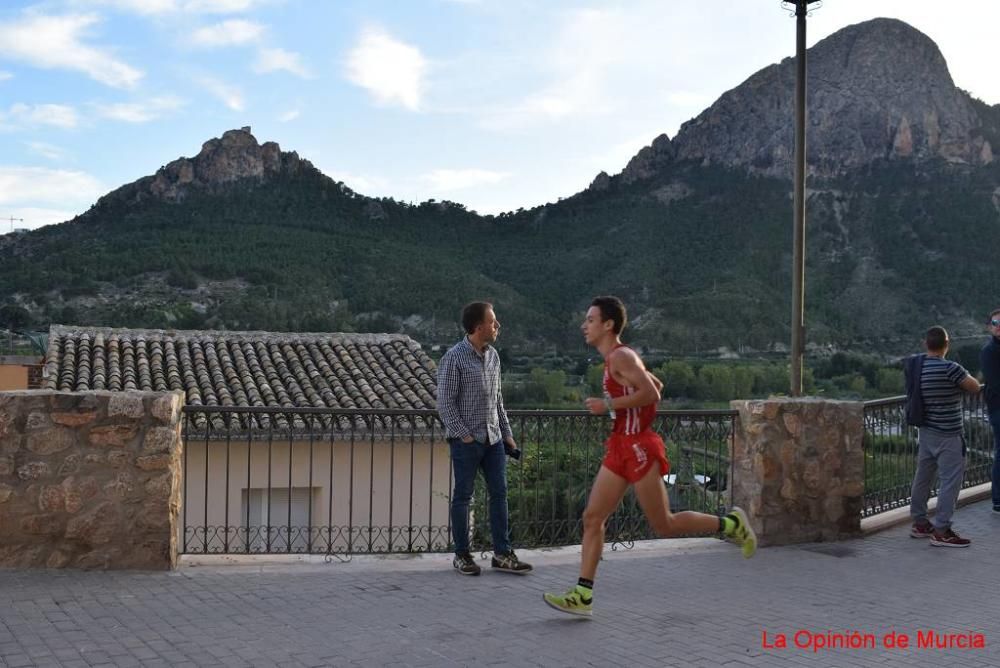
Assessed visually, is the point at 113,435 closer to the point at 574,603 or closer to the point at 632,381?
the point at 574,603

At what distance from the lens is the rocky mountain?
46.3 m

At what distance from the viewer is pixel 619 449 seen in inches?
199

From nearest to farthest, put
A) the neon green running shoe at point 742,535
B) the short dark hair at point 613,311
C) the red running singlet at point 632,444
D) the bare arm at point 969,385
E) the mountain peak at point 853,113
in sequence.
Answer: the red running singlet at point 632,444, the short dark hair at point 613,311, the neon green running shoe at point 742,535, the bare arm at point 969,385, the mountain peak at point 853,113

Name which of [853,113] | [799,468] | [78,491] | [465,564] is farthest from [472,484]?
[853,113]

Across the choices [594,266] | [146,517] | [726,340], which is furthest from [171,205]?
[146,517]

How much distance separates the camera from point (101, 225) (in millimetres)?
53625

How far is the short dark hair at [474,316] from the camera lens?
614 cm

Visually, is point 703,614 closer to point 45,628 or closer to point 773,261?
point 45,628

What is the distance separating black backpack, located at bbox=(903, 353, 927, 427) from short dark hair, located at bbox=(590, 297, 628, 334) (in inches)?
142

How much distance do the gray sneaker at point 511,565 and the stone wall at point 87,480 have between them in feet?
6.95

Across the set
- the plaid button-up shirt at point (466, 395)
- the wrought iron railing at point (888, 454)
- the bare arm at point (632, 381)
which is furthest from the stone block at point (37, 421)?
the wrought iron railing at point (888, 454)

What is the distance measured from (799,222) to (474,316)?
3767 millimetres

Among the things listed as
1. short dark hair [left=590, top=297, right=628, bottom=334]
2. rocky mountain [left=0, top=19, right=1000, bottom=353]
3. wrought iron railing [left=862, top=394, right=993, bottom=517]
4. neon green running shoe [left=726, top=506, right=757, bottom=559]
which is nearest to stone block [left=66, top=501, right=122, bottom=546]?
short dark hair [left=590, top=297, right=628, bottom=334]

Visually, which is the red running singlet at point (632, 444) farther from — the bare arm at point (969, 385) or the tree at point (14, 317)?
the tree at point (14, 317)
